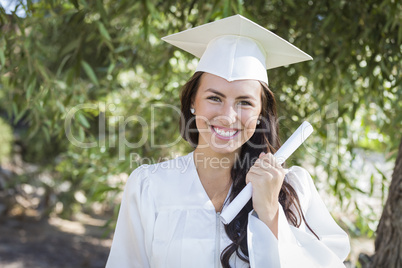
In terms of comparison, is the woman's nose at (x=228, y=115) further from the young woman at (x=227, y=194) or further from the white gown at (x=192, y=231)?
the white gown at (x=192, y=231)

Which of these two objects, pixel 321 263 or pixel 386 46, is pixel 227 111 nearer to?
pixel 321 263

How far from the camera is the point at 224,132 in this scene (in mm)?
1528

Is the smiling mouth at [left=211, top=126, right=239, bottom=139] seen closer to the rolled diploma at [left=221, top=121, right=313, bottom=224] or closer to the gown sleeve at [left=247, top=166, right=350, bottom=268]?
the rolled diploma at [left=221, top=121, right=313, bottom=224]

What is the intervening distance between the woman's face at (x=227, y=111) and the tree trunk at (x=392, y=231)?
0.87 m

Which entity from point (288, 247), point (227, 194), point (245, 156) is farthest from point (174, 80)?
point (288, 247)

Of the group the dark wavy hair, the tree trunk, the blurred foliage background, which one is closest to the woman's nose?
the dark wavy hair

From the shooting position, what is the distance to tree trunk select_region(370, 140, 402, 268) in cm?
199

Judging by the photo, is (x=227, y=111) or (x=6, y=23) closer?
(x=227, y=111)

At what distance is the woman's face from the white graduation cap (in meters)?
0.03

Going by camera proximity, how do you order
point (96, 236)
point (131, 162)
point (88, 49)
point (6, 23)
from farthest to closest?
point (96, 236), point (88, 49), point (131, 162), point (6, 23)

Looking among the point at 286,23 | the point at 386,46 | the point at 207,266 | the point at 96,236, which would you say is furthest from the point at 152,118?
the point at 96,236

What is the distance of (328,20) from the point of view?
8.07 feet

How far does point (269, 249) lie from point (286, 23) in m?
1.81

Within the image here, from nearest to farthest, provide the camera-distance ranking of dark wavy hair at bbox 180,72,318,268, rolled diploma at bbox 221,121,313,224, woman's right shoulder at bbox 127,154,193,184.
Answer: rolled diploma at bbox 221,121,313,224 → dark wavy hair at bbox 180,72,318,268 → woman's right shoulder at bbox 127,154,193,184
